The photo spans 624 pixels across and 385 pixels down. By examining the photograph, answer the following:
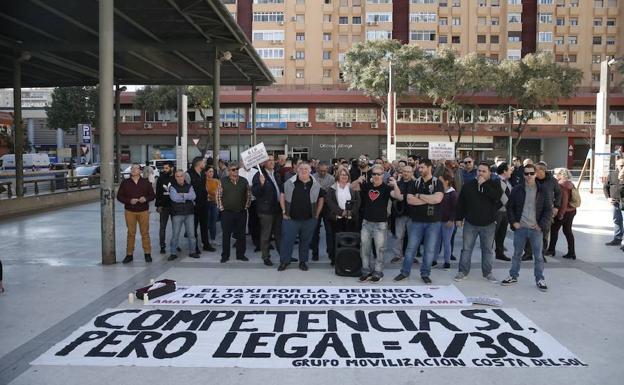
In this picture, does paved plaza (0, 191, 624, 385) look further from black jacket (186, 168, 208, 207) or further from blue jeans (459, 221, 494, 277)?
black jacket (186, 168, 208, 207)

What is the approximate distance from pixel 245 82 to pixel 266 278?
56.4 feet

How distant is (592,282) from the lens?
318 inches

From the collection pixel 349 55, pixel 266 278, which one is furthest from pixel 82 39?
pixel 349 55

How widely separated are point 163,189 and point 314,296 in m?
4.24

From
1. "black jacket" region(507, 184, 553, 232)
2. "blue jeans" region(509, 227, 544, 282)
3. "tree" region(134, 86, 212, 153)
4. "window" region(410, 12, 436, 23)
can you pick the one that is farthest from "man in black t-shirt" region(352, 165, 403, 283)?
"window" region(410, 12, 436, 23)

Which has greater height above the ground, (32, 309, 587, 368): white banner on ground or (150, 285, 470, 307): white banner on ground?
(150, 285, 470, 307): white banner on ground

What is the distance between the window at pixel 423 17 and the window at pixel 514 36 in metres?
9.67

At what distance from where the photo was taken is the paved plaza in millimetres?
4598

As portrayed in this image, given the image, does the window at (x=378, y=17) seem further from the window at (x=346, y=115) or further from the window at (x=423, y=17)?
the window at (x=346, y=115)

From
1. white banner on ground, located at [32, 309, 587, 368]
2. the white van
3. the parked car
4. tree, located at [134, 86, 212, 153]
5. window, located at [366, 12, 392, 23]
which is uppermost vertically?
window, located at [366, 12, 392, 23]

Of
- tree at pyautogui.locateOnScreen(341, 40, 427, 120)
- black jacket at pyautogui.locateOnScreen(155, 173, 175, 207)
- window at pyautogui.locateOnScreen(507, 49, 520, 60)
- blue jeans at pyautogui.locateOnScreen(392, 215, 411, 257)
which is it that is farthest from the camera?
window at pyautogui.locateOnScreen(507, 49, 520, 60)

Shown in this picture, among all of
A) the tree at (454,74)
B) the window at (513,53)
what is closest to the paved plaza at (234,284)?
the tree at (454,74)

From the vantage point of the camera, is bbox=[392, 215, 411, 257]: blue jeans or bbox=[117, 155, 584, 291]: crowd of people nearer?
bbox=[117, 155, 584, 291]: crowd of people

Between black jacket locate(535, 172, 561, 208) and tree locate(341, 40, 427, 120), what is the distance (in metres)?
36.6
